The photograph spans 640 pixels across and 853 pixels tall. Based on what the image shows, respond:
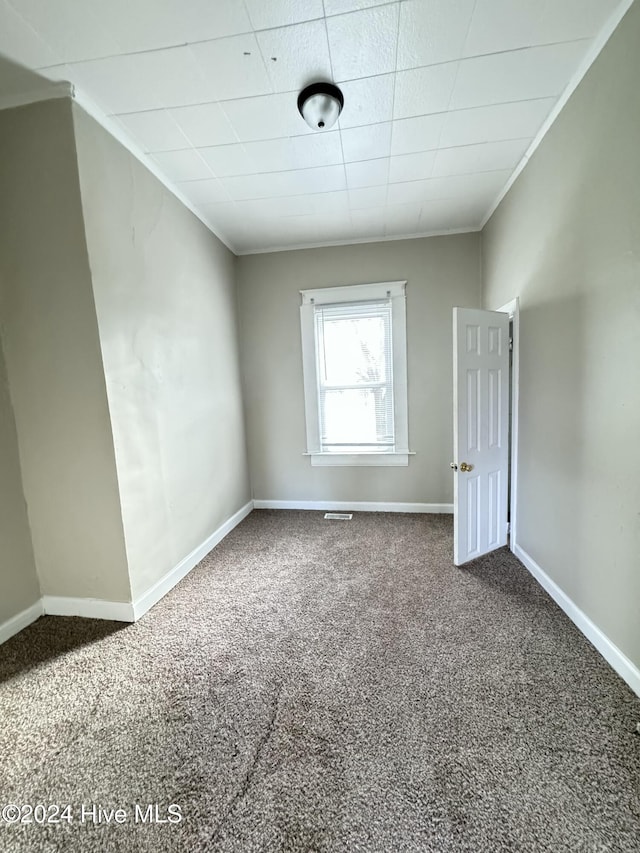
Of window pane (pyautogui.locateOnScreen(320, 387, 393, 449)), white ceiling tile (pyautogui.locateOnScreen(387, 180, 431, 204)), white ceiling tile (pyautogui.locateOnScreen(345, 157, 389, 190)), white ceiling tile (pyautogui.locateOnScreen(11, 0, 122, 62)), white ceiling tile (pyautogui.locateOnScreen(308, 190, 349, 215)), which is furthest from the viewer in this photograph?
window pane (pyautogui.locateOnScreen(320, 387, 393, 449))

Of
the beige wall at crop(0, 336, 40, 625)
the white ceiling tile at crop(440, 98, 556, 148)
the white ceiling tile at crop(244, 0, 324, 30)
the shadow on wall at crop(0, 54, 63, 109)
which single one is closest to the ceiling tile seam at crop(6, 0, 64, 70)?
the shadow on wall at crop(0, 54, 63, 109)

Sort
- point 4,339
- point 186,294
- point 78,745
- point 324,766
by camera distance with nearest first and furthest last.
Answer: point 324,766, point 78,745, point 4,339, point 186,294

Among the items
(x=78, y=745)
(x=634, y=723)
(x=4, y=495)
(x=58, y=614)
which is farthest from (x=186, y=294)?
Answer: (x=634, y=723)

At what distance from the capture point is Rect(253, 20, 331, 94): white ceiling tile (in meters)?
1.50

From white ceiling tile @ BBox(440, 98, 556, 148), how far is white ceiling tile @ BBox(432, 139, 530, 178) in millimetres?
59

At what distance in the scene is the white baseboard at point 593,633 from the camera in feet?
5.08

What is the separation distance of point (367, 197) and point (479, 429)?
211cm

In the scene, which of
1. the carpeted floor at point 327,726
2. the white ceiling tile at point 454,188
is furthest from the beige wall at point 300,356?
the carpeted floor at point 327,726

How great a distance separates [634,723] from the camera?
1.38m

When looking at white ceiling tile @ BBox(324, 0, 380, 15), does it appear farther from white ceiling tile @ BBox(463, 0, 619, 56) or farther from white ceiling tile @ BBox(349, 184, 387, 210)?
white ceiling tile @ BBox(349, 184, 387, 210)

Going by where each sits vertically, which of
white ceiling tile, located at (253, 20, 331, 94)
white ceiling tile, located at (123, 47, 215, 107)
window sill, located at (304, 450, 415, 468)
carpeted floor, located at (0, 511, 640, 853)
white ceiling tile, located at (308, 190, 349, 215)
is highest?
white ceiling tile, located at (123, 47, 215, 107)

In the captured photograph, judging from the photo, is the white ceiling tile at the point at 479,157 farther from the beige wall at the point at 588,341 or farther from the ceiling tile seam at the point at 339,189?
the beige wall at the point at 588,341

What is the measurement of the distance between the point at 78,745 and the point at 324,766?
1.01 metres

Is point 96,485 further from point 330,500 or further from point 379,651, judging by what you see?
point 330,500
